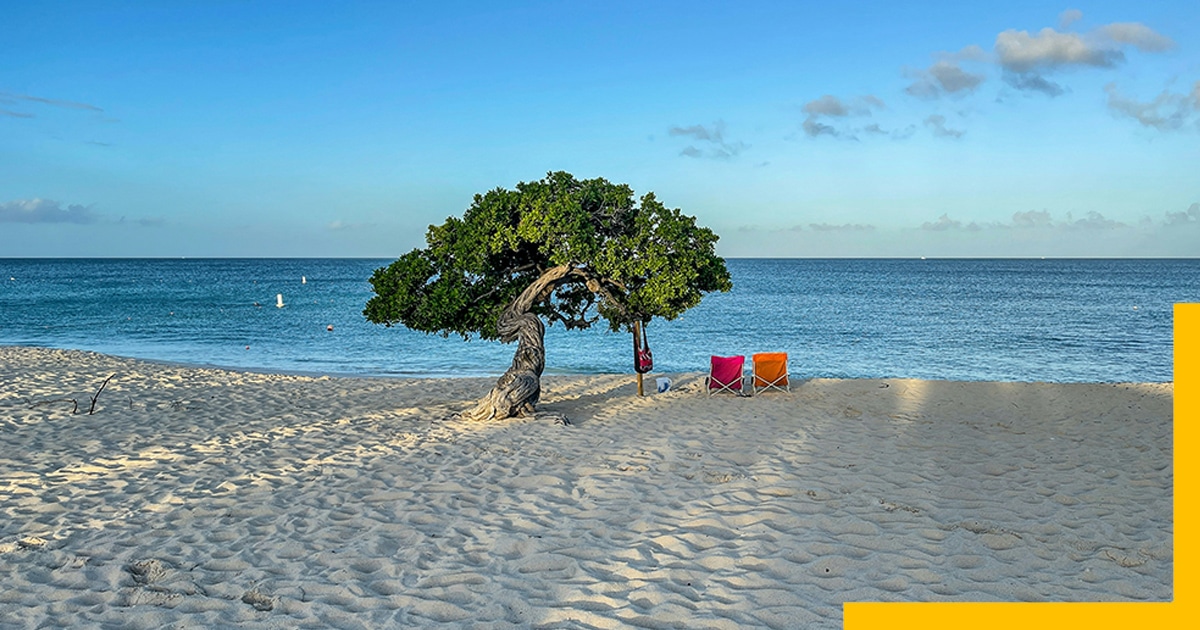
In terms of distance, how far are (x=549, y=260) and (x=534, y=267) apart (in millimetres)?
750

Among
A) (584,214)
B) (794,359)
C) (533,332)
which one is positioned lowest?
(794,359)

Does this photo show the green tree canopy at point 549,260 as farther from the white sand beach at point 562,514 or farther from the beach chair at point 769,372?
the beach chair at point 769,372

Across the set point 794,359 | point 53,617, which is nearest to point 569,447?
point 53,617

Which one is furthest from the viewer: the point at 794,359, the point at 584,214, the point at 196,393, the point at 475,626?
the point at 794,359

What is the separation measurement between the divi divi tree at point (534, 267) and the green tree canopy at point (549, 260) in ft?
0.06

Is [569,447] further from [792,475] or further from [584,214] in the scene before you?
[584,214]

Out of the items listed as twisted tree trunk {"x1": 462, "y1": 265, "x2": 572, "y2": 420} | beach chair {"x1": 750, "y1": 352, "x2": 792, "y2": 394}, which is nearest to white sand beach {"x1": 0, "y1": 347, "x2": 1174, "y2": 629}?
twisted tree trunk {"x1": 462, "y1": 265, "x2": 572, "y2": 420}

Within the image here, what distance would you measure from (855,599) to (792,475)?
11.3ft

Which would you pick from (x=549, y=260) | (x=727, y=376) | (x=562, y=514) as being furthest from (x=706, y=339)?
(x=562, y=514)

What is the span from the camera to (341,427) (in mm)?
12039

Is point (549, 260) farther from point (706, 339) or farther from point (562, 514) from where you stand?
point (706, 339)

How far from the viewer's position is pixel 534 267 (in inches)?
558

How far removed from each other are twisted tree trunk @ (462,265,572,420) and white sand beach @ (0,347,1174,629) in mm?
451

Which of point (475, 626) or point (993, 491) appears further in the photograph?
point (993, 491)
